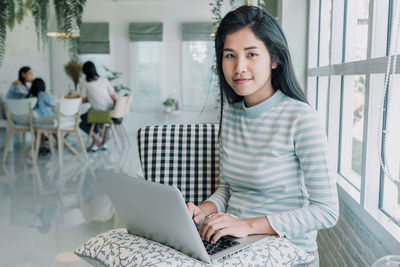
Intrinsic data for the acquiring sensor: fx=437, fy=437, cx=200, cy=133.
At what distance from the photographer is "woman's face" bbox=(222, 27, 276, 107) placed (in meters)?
1.17

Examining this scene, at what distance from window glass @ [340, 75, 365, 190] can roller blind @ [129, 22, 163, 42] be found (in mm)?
3509

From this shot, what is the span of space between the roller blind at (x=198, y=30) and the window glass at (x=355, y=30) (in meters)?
1.64

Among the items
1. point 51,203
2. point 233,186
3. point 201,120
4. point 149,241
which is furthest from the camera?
point 51,203

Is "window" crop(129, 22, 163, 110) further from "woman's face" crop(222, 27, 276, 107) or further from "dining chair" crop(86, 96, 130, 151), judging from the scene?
"woman's face" crop(222, 27, 276, 107)

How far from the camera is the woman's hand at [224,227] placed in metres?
1.06

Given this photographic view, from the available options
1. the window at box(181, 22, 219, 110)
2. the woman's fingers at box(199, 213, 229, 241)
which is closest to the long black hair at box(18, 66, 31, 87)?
the window at box(181, 22, 219, 110)

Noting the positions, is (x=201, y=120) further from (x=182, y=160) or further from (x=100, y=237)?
(x=100, y=237)

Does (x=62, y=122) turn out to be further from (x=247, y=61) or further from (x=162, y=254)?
(x=162, y=254)

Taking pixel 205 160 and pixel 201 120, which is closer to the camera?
pixel 205 160

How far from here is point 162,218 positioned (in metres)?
1.01

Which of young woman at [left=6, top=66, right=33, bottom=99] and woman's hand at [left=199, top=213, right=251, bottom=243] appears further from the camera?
young woman at [left=6, top=66, right=33, bottom=99]

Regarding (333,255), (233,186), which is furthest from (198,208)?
(333,255)

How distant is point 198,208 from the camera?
1274 mm

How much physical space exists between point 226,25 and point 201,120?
5.13 feet
